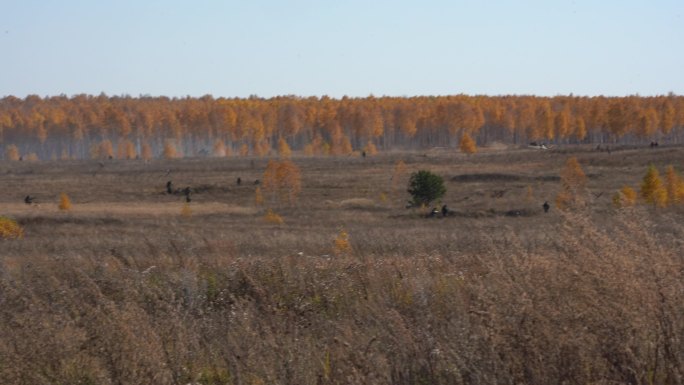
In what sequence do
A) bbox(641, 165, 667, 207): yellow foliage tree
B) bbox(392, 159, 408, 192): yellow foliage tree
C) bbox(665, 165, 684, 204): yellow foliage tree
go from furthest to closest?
bbox(392, 159, 408, 192): yellow foliage tree
bbox(641, 165, 667, 207): yellow foliage tree
bbox(665, 165, 684, 204): yellow foliage tree

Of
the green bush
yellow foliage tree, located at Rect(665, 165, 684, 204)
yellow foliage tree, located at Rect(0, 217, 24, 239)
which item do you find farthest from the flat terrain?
yellow foliage tree, located at Rect(665, 165, 684, 204)

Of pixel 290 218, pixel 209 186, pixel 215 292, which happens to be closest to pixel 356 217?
pixel 290 218

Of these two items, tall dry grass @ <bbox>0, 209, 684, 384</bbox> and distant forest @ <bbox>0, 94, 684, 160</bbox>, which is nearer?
tall dry grass @ <bbox>0, 209, 684, 384</bbox>

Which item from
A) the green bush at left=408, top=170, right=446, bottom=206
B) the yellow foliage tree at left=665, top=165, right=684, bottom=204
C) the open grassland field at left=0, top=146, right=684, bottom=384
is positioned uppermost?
the open grassland field at left=0, top=146, right=684, bottom=384

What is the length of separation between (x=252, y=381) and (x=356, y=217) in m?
39.9

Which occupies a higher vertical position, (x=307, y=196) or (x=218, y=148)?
(x=307, y=196)

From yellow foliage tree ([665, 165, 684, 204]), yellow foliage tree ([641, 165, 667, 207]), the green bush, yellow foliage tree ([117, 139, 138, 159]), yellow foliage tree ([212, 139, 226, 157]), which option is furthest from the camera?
yellow foliage tree ([212, 139, 226, 157])

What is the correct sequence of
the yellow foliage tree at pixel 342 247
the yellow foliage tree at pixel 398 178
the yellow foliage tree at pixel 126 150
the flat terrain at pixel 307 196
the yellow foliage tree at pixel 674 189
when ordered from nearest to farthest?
the yellow foliage tree at pixel 342 247
the flat terrain at pixel 307 196
the yellow foliage tree at pixel 674 189
the yellow foliage tree at pixel 398 178
the yellow foliage tree at pixel 126 150

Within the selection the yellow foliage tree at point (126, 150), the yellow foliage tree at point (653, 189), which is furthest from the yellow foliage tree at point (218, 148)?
the yellow foliage tree at point (653, 189)

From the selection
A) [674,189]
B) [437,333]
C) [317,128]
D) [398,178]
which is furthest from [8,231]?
[317,128]

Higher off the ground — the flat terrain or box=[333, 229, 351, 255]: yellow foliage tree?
box=[333, 229, 351, 255]: yellow foliage tree

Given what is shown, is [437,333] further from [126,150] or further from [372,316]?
[126,150]

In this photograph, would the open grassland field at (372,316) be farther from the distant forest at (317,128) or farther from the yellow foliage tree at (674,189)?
the distant forest at (317,128)

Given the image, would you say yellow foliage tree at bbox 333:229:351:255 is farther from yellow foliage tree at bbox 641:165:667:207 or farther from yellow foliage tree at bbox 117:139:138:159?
yellow foliage tree at bbox 117:139:138:159
